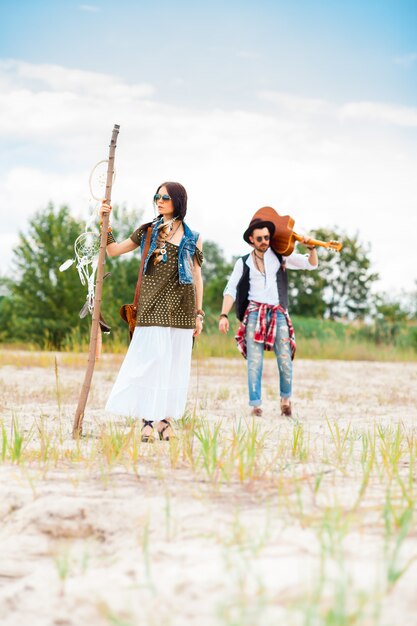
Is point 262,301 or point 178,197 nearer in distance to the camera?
point 178,197

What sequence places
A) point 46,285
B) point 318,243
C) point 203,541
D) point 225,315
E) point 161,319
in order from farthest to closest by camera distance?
point 46,285 < point 225,315 < point 318,243 < point 161,319 < point 203,541

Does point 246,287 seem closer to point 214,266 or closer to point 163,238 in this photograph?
point 163,238

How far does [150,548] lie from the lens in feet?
9.80

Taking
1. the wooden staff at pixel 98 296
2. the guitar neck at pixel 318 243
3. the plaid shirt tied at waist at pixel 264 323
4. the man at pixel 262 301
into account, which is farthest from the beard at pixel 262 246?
the wooden staff at pixel 98 296

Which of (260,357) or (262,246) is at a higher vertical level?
(262,246)

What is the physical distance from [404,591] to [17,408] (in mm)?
5330

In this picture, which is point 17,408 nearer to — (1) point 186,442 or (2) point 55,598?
(1) point 186,442

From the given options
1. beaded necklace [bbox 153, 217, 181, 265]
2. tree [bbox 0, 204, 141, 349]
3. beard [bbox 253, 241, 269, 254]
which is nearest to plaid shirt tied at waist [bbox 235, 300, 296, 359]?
beard [bbox 253, 241, 269, 254]

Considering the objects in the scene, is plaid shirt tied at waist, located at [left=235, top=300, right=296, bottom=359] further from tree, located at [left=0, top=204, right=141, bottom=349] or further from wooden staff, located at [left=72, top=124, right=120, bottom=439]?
tree, located at [left=0, top=204, right=141, bottom=349]

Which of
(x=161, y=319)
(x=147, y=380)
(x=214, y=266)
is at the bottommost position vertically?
(x=147, y=380)

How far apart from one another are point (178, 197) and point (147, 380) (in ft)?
4.40

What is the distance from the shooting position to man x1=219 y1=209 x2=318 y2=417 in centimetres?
728

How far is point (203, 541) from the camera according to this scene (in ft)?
9.88

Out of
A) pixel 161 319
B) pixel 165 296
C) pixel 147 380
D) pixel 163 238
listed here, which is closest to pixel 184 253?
pixel 163 238
